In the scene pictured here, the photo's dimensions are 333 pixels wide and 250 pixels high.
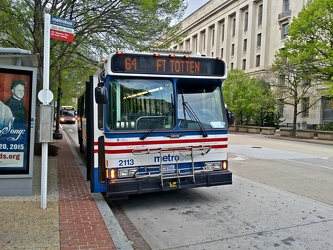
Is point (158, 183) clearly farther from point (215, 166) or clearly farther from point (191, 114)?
point (191, 114)

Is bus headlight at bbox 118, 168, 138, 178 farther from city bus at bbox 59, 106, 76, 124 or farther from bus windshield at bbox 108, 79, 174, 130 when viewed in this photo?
city bus at bbox 59, 106, 76, 124

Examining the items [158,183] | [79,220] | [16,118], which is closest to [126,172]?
[158,183]

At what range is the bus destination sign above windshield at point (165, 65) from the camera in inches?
245

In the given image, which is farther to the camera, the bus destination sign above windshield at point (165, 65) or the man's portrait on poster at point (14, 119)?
the man's portrait on poster at point (14, 119)

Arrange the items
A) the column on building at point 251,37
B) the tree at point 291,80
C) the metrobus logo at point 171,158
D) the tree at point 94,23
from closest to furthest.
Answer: the metrobus logo at point 171,158 < the tree at point 94,23 < the tree at point 291,80 < the column on building at point 251,37

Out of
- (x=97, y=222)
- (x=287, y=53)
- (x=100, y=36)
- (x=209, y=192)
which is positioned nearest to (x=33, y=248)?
(x=97, y=222)

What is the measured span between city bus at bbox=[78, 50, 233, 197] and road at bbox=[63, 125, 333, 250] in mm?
594

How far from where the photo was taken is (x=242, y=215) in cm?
615

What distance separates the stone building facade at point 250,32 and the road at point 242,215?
1291 inches

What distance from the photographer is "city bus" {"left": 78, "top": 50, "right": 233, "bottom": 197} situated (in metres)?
6.14

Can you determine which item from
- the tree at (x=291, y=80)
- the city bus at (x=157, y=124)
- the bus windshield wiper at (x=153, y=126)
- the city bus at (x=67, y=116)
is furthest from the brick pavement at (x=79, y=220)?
the city bus at (x=67, y=116)

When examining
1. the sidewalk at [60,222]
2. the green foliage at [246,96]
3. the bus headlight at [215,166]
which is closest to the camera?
the sidewalk at [60,222]

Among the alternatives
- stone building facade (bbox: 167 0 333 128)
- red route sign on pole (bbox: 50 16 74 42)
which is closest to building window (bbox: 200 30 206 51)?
stone building facade (bbox: 167 0 333 128)

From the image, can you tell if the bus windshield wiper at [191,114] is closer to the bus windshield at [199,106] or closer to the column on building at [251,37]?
the bus windshield at [199,106]
